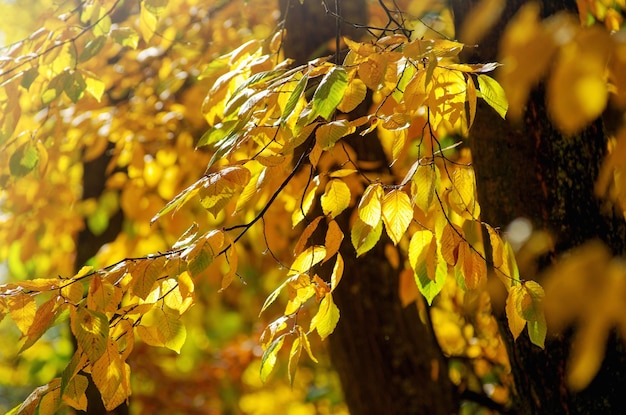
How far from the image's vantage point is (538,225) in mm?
1778

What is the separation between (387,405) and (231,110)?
59.1 inches

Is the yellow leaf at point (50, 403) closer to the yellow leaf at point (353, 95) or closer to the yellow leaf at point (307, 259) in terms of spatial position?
the yellow leaf at point (307, 259)

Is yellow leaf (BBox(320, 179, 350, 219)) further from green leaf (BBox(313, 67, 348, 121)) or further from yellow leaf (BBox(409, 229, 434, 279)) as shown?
green leaf (BBox(313, 67, 348, 121))

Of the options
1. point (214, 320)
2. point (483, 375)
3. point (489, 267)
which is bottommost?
point (214, 320)

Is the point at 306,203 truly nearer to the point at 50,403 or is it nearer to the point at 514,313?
the point at 514,313

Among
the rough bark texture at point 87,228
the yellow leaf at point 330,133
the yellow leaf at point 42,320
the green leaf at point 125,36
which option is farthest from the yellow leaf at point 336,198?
the rough bark texture at point 87,228

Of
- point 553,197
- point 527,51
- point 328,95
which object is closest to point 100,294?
point 328,95

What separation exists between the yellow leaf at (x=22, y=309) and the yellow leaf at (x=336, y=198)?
0.65m

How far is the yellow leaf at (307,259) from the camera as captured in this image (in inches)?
Result: 59.9

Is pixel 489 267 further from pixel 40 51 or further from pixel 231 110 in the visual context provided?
pixel 40 51

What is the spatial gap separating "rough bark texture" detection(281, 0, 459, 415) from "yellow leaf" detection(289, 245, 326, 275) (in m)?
1.01

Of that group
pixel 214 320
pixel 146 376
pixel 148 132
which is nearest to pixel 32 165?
pixel 148 132

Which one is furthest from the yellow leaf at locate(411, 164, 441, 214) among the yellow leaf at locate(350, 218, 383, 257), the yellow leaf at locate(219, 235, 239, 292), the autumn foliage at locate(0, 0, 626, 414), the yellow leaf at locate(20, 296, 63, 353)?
the yellow leaf at locate(20, 296, 63, 353)

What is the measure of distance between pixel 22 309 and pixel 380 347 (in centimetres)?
152
